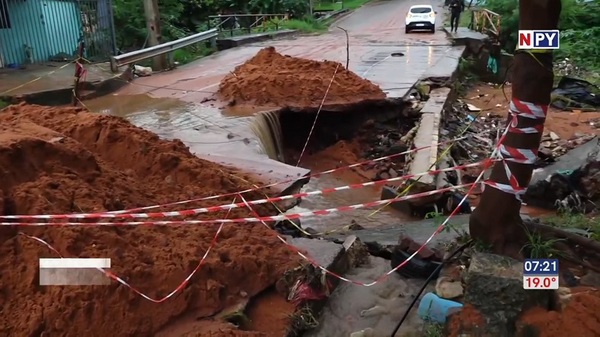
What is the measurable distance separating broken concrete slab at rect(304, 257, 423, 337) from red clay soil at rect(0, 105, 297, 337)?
1.53ft

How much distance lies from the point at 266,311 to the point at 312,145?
24.6ft

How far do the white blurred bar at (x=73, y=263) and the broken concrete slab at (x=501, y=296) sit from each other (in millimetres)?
2229

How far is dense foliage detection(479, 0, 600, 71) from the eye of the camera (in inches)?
758

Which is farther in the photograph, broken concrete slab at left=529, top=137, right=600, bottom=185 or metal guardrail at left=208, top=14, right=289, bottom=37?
metal guardrail at left=208, top=14, right=289, bottom=37

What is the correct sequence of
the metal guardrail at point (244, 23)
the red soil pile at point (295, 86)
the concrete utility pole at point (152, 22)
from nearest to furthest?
the red soil pile at point (295, 86), the concrete utility pole at point (152, 22), the metal guardrail at point (244, 23)

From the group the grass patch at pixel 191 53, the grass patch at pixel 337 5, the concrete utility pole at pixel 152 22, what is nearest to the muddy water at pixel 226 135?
the concrete utility pole at pixel 152 22

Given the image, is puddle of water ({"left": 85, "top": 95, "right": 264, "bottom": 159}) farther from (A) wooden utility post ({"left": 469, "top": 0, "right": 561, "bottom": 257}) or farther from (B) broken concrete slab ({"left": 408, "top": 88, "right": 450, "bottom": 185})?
(A) wooden utility post ({"left": 469, "top": 0, "right": 561, "bottom": 257})

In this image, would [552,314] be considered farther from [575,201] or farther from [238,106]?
[238,106]

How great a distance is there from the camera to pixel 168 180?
504 centimetres

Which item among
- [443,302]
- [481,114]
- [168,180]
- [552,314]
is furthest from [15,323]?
[481,114]

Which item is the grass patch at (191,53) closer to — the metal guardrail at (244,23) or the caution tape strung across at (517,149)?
the metal guardrail at (244,23)

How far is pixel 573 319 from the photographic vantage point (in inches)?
124

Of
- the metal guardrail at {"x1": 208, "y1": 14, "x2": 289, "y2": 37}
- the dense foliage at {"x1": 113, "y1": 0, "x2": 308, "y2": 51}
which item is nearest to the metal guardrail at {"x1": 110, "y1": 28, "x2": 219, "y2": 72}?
the dense foliage at {"x1": 113, "y1": 0, "x2": 308, "y2": 51}

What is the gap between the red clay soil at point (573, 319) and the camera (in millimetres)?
3121
